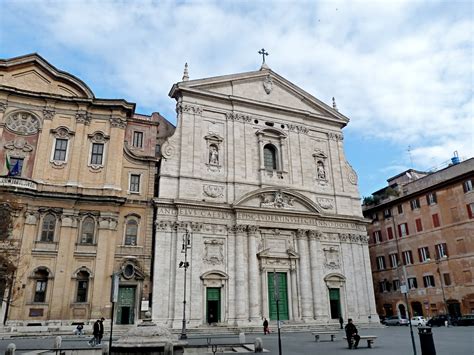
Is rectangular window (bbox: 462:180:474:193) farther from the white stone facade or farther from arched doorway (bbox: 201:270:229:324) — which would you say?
arched doorway (bbox: 201:270:229:324)

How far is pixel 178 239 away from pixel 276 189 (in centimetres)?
833

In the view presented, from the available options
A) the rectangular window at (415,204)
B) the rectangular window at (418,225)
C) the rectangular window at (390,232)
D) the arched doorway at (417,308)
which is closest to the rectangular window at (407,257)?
the rectangular window at (418,225)

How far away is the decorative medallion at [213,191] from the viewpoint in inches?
1093

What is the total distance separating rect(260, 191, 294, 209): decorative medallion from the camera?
28.8 metres

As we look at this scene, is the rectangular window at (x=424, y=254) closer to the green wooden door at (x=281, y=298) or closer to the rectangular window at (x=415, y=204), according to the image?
the rectangular window at (x=415, y=204)

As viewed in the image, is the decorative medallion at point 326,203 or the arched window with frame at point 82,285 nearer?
the arched window with frame at point 82,285

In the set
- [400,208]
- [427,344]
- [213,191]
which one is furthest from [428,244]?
[427,344]

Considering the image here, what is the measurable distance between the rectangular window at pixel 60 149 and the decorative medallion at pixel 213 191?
31.2ft

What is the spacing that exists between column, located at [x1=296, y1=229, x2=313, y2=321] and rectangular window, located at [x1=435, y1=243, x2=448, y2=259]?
13114 millimetres

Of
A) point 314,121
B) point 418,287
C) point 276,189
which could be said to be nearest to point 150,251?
point 276,189

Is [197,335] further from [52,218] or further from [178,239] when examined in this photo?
[52,218]

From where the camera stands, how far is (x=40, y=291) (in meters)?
22.5

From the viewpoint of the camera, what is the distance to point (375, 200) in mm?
44375

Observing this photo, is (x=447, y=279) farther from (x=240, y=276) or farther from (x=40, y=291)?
(x=40, y=291)
